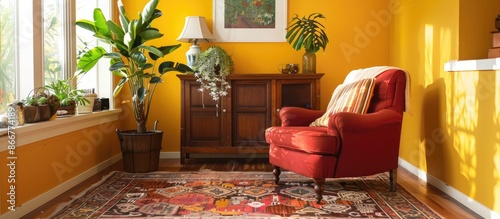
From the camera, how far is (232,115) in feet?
14.7

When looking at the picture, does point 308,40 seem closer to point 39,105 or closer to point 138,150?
point 138,150

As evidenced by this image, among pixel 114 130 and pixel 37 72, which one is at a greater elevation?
pixel 37 72

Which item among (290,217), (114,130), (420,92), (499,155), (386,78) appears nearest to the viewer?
(499,155)

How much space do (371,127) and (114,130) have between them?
273cm

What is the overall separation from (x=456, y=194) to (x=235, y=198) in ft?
5.03

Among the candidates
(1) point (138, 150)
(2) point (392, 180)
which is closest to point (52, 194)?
(1) point (138, 150)

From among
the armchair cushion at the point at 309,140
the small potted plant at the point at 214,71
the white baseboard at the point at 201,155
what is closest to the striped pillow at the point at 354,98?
the armchair cushion at the point at 309,140

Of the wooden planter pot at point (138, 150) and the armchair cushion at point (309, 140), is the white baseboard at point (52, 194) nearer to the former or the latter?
the wooden planter pot at point (138, 150)

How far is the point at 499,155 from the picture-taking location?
2.52m

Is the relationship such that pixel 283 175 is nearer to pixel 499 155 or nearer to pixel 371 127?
pixel 371 127

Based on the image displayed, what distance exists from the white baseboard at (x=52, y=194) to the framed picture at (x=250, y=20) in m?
1.86

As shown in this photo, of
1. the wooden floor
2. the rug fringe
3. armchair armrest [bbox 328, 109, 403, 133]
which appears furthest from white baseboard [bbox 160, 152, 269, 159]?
armchair armrest [bbox 328, 109, 403, 133]

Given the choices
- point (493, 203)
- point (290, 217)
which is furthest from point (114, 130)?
point (493, 203)

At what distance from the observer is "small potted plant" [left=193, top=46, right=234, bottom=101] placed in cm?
436
